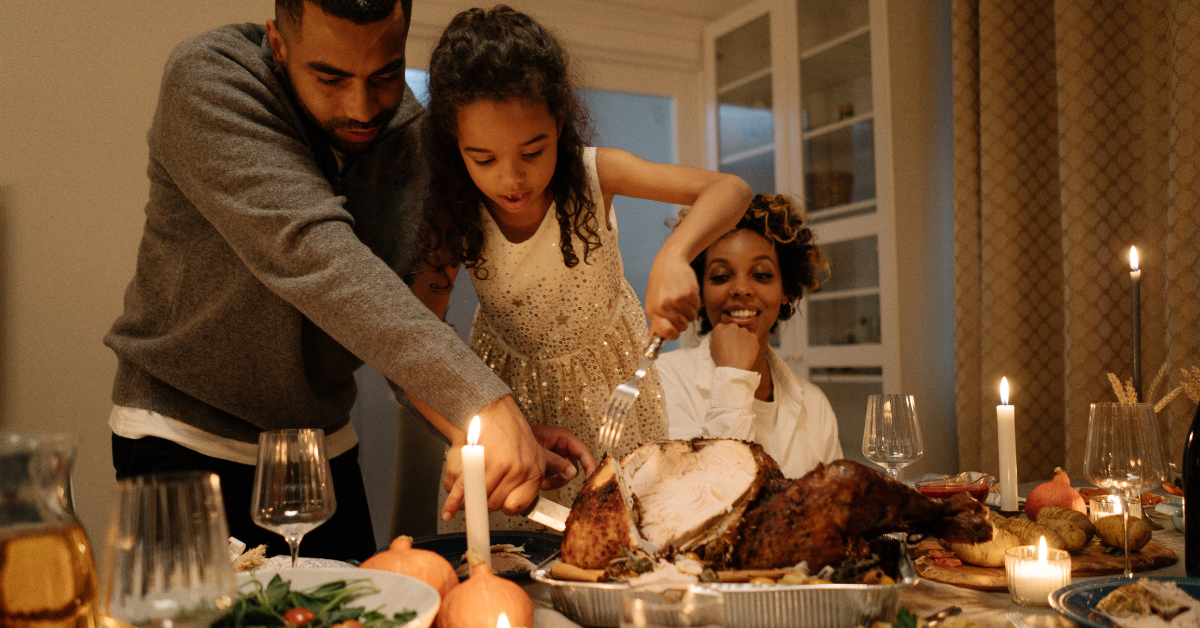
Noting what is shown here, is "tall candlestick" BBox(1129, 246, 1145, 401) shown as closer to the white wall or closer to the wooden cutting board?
the wooden cutting board

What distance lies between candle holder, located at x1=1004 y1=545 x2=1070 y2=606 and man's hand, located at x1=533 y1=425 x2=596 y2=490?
54cm

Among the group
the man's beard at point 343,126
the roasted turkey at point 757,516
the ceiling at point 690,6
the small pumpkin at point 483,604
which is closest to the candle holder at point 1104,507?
the roasted turkey at point 757,516

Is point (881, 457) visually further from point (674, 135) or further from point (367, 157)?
point (674, 135)

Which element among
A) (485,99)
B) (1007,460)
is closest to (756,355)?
(1007,460)

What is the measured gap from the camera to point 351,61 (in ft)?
3.56

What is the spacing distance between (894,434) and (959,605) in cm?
50

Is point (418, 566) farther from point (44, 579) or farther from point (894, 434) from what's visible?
point (894, 434)

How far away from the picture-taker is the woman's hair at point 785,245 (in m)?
2.09

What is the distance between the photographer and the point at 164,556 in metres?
0.47

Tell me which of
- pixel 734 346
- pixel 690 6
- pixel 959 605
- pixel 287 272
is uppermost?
pixel 690 6

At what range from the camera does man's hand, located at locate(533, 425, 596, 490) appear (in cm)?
108

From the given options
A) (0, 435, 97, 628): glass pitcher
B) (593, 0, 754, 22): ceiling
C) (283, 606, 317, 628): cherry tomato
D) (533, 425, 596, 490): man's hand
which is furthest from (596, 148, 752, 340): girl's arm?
(593, 0, 754, 22): ceiling

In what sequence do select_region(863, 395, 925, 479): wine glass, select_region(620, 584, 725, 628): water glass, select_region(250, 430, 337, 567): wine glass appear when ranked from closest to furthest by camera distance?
select_region(620, 584, 725, 628): water glass → select_region(250, 430, 337, 567): wine glass → select_region(863, 395, 925, 479): wine glass

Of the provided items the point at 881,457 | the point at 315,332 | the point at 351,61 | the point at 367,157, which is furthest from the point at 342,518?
the point at 881,457
